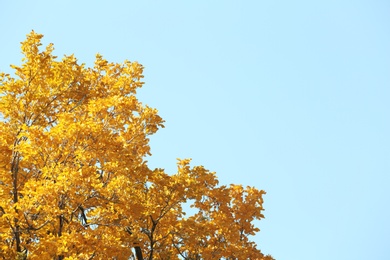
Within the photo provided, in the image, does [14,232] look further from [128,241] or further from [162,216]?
[162,216]

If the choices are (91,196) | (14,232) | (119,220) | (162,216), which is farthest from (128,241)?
(14,232)

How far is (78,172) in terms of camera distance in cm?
961

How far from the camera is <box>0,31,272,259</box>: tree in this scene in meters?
9.94

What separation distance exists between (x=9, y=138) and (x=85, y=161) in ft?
6.67

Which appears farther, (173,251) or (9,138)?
(173,251)

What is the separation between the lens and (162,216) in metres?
13.0

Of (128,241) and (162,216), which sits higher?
(162,216)

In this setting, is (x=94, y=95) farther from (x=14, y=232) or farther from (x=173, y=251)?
(x=173, y=251)

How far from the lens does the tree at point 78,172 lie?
32.6 feet

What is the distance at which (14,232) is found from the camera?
9852 millimetres

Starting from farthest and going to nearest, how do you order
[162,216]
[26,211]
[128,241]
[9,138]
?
1. [162,216]
2. [128,241]
3. [9,138]
4. [26,211]

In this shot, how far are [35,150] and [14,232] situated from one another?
1.67m

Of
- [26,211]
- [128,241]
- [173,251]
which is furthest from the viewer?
[173,251]

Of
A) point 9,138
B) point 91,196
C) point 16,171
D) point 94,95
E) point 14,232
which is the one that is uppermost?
point 94,95
